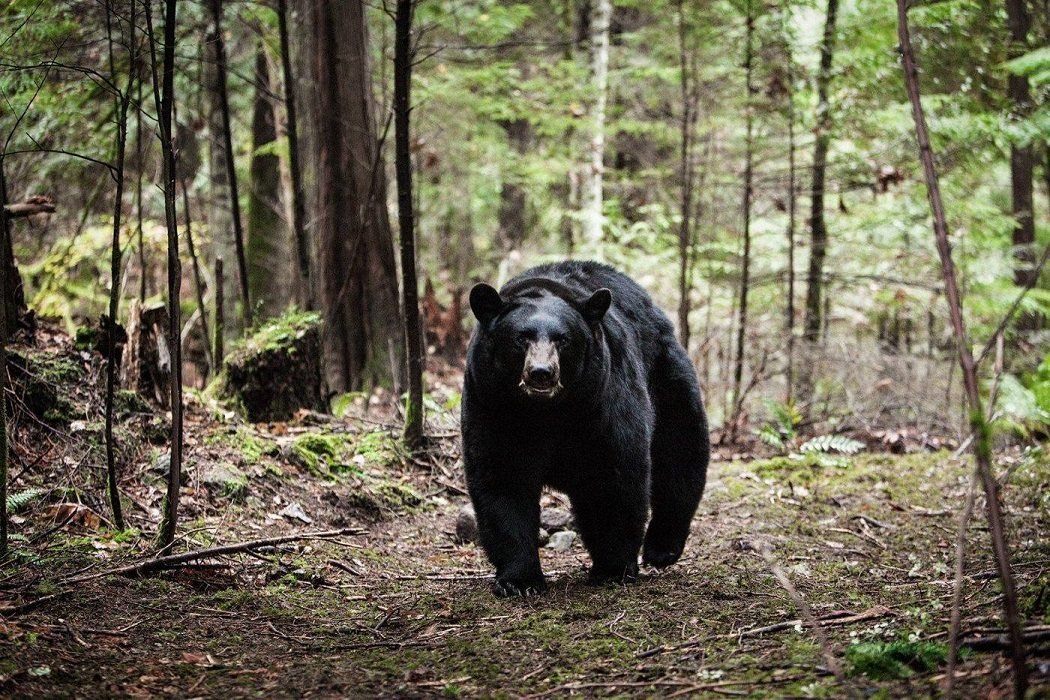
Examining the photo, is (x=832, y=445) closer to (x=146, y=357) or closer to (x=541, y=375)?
(x=541, y=375)

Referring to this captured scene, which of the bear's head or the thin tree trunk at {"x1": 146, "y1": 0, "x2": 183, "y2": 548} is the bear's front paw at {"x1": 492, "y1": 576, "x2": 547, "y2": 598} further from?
the thin tree trunk at {"x1": 146, "y1": 0, "x2": 183, "y2": 548}

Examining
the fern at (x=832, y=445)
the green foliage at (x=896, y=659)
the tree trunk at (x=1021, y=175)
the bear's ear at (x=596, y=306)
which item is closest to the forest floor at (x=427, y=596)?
the green foliage at (x=896, y=659)

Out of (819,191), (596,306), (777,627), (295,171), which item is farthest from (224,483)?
(819,191)

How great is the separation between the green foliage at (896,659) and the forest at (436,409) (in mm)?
14

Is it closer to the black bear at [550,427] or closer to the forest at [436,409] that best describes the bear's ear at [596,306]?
the black bear at [550,427]

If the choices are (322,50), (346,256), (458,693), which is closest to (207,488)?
(458,693)

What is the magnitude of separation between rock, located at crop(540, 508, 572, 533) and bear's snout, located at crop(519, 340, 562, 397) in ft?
7.12

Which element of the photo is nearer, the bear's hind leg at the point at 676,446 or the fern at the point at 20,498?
the fern at the point at 20,498

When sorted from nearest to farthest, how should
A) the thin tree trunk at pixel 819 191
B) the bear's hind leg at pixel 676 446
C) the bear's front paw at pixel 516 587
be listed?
the bear's front paw at pixel 516 587, the bear's hind leg at pixel 676 446, the thin tree trunk at pixel 819 191

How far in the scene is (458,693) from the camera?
298 centimetres

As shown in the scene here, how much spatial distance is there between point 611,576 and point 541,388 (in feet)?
4.05

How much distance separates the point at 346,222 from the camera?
9.09m

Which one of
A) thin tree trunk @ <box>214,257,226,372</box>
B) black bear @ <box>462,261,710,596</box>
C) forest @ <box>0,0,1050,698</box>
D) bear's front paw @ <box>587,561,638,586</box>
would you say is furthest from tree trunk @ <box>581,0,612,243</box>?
bear's front paw @ <box>587,561,638,586</box>

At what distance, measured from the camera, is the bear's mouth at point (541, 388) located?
14.4 feet
